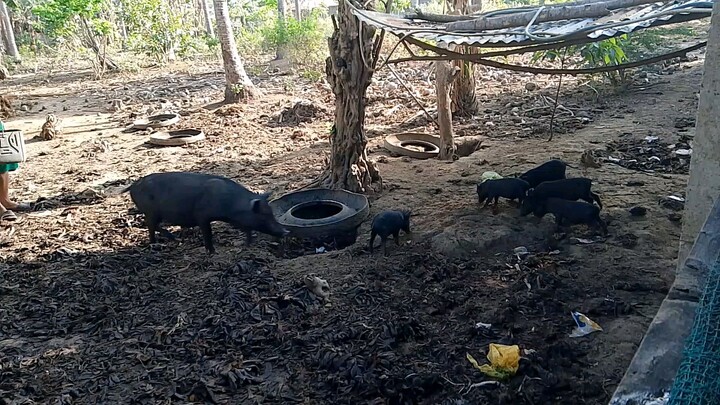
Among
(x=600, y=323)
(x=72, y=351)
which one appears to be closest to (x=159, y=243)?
(x=72, y=351)

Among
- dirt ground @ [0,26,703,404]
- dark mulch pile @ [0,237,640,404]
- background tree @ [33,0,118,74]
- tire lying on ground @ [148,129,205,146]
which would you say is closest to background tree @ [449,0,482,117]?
dirt ground @ [0,26,703,404]

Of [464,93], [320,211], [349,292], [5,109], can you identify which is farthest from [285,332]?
[5,109]

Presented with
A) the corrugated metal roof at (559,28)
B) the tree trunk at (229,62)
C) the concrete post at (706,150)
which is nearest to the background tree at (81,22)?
the tree trunk at (229,62)

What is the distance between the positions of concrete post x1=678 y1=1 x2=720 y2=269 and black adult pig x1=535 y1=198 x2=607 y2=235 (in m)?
1.88

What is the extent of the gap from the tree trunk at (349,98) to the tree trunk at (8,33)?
19561 mm

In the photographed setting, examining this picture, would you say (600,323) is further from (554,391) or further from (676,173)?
(676,173)

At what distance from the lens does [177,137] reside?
34.3 ft

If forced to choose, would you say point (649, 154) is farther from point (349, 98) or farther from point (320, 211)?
point (320, 211)

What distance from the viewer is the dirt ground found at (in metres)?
3.78

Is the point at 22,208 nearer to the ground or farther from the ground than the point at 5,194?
nearer to the ground

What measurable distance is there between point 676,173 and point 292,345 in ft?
17.3

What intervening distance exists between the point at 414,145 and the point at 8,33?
1987 cm

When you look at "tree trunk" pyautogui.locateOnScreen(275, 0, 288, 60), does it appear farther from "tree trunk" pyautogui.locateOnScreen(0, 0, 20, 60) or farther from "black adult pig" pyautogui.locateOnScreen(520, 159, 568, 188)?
"black adult pig" pyautogui.locateOnScreen(520, 159, 568, 188)

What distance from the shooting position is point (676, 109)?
9.91m
